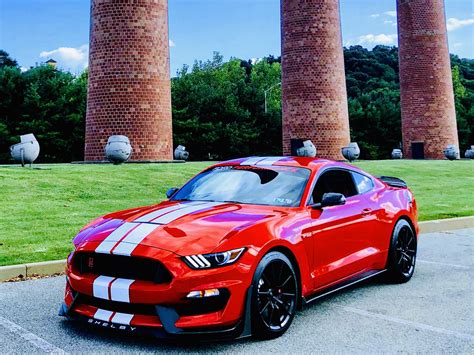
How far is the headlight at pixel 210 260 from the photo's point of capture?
410cm

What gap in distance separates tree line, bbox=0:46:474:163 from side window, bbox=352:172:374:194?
32.9 meters

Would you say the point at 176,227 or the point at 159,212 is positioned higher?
the point at 159,212

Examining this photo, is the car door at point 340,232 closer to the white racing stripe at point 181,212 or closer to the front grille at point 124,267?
the white racing stripe at point 181,212

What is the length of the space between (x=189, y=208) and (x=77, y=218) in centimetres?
646

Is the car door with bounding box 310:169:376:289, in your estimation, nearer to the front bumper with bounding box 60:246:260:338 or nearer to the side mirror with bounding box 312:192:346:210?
the side mirror with bounding box 312:192:346:210

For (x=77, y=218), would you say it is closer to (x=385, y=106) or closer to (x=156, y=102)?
(x=156, y=102)

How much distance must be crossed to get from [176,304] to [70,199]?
31.3ft

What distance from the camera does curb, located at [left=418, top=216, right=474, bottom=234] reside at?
449 inches

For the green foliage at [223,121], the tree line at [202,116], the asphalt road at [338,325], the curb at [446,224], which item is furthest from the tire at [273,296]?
the green foliage at [223,121]

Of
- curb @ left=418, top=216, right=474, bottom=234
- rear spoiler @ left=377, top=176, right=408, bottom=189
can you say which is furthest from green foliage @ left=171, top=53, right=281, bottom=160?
rear spoiler @ left=377, top=176, right=408, bottom=189

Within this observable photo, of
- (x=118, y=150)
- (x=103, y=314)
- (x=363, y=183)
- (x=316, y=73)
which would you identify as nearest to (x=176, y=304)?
(x=103, y=314)

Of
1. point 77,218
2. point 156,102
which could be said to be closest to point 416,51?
point 156,102

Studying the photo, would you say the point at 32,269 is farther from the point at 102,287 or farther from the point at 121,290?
the point at 121,290

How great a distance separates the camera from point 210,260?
4141 mm
